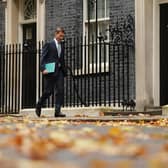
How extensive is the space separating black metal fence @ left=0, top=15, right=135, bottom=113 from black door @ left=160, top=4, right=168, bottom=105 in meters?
0.75

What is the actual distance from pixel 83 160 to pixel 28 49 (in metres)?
15.4

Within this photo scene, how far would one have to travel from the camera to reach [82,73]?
1950 cm

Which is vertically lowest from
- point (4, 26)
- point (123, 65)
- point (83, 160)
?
point (83, 160)

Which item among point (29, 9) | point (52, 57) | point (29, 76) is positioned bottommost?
point (29, 76)

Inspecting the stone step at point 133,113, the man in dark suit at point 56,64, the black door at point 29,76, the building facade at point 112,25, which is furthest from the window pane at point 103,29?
the man in dark suit at point 56,64

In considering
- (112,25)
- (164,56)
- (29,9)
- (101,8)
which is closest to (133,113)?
(164,56)

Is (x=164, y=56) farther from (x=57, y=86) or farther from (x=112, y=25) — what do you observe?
(x=57, y=86)

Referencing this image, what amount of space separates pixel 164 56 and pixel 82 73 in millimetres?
2429

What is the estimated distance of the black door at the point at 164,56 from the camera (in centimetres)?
1827

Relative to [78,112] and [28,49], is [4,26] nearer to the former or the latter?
[28,49]

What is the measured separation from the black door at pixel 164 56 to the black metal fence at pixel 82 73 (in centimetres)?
75

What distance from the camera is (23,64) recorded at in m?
20.9

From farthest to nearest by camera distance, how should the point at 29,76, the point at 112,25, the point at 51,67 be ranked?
the point at 29,76, the point at 112,25, the point at 51,67

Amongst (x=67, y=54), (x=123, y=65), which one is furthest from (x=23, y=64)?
(x=123, y=65)
